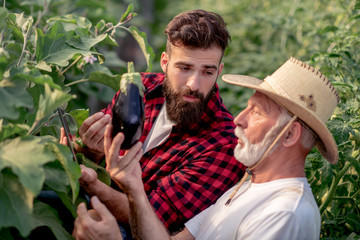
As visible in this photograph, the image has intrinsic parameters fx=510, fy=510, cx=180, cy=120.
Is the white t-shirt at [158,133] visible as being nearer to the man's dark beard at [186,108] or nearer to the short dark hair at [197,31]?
the man's dark beard at [186,108]

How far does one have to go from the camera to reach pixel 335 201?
10.3ft

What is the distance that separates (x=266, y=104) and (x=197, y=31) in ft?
2.33

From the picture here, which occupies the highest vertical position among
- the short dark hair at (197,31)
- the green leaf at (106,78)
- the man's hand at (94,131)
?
the short dark hair at (197,31)

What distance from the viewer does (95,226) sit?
83.1 inches

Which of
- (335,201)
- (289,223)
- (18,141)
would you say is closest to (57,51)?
(18,141)

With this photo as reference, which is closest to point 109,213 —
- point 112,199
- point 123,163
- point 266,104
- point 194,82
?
point 123,163

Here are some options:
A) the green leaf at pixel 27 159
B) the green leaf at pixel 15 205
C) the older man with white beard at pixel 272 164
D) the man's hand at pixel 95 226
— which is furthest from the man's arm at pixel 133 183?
the green leaf at pixel 15 205

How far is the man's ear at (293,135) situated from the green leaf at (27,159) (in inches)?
43.8

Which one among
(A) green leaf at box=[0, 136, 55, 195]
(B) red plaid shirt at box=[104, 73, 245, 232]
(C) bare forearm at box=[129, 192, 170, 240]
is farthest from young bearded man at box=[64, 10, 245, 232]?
(A) green leaf at box=[0, 136, 55, 195]

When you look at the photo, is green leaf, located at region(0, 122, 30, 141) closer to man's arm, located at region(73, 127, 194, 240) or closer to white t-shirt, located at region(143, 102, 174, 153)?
man's arm, located at region(73, 127, 194, 240)

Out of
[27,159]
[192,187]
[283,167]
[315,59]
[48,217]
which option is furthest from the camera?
[315,59]

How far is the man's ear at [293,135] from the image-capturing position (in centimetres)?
236

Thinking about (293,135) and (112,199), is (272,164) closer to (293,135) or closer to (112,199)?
(293,135)

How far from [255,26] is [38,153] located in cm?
575
